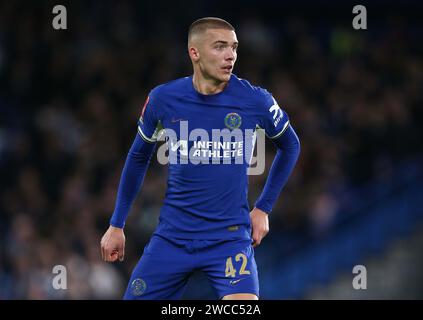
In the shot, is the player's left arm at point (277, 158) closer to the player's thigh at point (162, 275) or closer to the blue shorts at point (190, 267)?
the blue shorts at point (190, 267)

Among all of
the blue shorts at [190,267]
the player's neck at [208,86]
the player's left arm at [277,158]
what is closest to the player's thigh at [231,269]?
the blue shorts at [190,267]

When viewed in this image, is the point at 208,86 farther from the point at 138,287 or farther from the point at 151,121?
the point at 138,287

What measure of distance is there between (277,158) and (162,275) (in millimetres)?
1108

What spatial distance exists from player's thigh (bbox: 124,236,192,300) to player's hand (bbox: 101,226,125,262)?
32 centimetres

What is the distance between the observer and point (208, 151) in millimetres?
6324

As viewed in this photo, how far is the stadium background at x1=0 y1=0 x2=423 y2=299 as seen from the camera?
12.3 meters

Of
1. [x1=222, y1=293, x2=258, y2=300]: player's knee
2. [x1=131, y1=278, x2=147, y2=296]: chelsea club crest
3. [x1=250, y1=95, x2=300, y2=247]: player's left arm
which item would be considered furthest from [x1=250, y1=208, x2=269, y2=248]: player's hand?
[x1=131, y1=278, x2=147, y2=296]: chelsea club crest

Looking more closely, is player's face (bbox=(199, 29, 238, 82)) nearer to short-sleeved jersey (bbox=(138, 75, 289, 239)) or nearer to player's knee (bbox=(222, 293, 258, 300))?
short-sleeved jersey (bbox=(138, 75, 289, 239))

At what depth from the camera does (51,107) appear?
45.6ft

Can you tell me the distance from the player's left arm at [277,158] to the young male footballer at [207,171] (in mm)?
12

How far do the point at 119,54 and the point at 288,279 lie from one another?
14.3 ft

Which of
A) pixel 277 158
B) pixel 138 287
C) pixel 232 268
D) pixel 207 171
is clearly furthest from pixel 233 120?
pixel 138 287

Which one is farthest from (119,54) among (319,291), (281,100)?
(319,291)

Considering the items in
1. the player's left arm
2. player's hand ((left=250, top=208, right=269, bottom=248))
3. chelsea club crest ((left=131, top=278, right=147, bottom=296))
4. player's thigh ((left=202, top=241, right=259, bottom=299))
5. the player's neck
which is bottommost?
chelsea club crest ((left=131, top=278, right=147, bottom=296))
